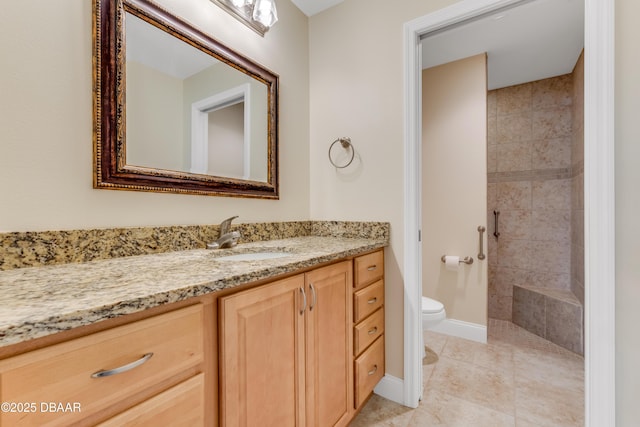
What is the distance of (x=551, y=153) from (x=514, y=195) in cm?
50

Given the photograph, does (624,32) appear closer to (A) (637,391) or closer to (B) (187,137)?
(A) (637,391)

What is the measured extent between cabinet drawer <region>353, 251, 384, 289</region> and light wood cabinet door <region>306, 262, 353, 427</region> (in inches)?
2.9

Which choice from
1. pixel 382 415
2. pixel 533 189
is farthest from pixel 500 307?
pixel 382 415

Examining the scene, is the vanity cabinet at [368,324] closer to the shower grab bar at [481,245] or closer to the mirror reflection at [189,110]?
the mirror reflection at [189,110]

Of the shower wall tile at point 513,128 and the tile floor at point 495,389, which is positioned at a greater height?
the shower wall tile at point 513,128

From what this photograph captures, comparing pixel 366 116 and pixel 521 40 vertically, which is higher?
pixel 521 40

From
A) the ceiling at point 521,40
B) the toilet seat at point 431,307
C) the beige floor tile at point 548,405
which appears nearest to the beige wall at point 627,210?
the beige floor tile at point 548,405

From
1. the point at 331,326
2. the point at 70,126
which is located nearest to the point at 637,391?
the point at 331,326

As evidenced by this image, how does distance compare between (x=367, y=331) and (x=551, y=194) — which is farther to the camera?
(x=551, y=194)

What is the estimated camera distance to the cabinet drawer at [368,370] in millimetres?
1358

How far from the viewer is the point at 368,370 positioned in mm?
1455

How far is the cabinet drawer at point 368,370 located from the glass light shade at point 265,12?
1872 millimetres

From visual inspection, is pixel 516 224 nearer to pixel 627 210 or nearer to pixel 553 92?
pixel 553 92

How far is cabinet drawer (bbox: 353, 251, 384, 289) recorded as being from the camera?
1353 mm
